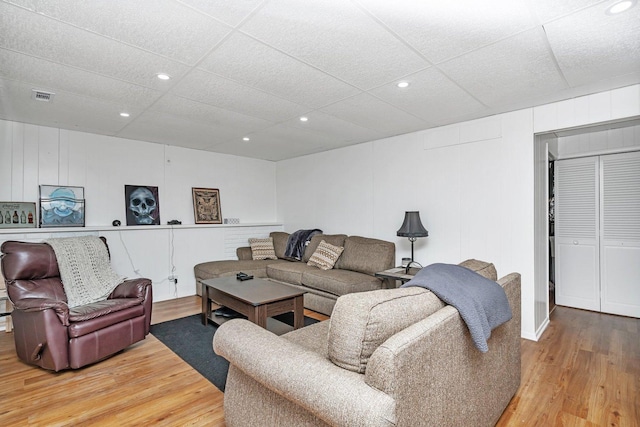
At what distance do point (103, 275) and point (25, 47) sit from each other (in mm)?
2090

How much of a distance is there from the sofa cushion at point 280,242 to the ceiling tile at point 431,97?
3.11 metres

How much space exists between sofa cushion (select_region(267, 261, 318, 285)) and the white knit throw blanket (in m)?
1.94

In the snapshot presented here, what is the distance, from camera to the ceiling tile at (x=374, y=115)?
3019mm

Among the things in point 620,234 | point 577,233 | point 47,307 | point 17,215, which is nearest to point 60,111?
point 17,215

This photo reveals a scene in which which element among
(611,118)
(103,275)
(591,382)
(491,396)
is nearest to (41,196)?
(103,275)

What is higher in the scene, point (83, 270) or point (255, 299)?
point (83, 270)

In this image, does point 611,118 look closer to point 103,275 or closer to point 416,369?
point 416,369

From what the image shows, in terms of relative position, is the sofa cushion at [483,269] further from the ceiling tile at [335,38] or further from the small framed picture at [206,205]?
the small framed picture at [206,205]

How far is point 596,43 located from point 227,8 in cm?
224

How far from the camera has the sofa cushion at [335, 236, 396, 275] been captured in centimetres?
409

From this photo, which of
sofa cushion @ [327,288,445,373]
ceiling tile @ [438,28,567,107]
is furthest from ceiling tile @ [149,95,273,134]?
sofa cushion @ [327,288,445,373]

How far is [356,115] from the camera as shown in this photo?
11.2 feet

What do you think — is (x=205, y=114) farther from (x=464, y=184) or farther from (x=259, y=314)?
(x=464, y=184)

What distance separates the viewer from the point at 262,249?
539 centimetres
